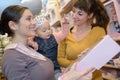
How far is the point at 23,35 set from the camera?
1592 millimetres

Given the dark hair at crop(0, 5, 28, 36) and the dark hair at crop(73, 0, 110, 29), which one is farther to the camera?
the dark hair at crop(73, 0, 110, 29)

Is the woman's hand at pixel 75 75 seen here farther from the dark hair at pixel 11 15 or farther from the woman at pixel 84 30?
the dark hair at pixel 11 15

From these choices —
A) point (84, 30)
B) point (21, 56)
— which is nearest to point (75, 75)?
point (21, 56)

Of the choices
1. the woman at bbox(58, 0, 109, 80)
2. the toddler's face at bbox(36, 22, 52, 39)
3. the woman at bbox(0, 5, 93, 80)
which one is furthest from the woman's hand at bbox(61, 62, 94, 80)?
the toddler's face at bbox(36, 22, 52, 39)

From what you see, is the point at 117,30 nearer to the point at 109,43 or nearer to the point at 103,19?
the point at 103,19

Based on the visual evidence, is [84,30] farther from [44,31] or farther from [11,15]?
[11,15]

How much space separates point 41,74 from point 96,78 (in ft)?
1.51

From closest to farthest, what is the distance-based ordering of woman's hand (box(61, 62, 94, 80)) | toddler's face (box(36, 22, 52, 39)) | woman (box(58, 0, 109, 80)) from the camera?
woman's hand (box(61, 62, 94, 80)) → woman (box(58, 0, 109, 80)) → toddler's face (box(36, 22, 52, 39))

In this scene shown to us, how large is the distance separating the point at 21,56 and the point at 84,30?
590 mm

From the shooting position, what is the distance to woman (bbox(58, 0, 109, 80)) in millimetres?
1775

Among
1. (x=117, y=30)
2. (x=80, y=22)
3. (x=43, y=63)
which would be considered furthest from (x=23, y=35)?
(x=117, y=30)

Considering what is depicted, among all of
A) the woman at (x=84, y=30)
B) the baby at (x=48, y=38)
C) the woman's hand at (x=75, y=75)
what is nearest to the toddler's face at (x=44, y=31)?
the baby at (x=48, y=38)

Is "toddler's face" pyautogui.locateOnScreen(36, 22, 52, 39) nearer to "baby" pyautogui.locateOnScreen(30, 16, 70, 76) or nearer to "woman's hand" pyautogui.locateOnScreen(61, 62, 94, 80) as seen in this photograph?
"baby" pyautogui.locateOnScreen(30, 16, 70, 76)

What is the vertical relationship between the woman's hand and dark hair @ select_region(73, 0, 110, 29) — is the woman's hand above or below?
below
